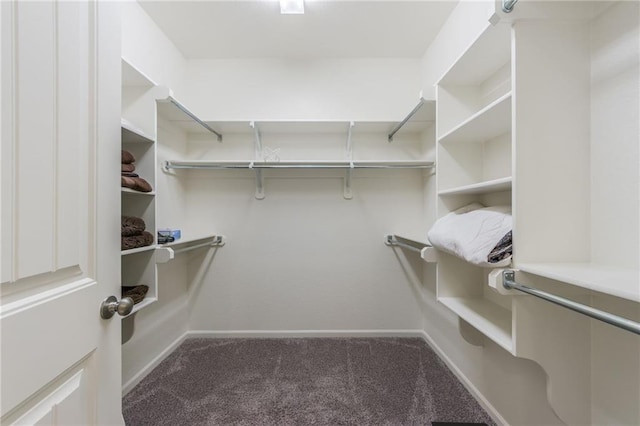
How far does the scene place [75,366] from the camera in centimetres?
53

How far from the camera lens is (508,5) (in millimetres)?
758

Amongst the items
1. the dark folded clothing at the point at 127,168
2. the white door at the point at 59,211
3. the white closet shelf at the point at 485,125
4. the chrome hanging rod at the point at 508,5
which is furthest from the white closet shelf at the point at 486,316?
the dark folded clothing at the point at 127,168

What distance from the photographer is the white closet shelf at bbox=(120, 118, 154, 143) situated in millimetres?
1121

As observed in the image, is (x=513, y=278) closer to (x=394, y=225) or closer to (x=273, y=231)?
(x=394, y=225)

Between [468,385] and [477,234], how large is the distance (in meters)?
1.06

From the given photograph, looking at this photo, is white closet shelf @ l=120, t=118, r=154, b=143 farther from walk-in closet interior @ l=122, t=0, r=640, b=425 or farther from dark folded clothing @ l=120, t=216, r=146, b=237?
dark folded clothing @ l=120, t=216, r=146, b=237

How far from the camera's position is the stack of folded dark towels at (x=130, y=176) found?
1.14m

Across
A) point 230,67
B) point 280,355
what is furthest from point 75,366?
point 230,67

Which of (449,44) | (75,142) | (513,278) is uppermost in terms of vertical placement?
(449,44)

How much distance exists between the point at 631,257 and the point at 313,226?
5.28 feet

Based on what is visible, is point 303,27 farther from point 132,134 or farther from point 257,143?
point 132,134

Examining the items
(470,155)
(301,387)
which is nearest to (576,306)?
(470,155)

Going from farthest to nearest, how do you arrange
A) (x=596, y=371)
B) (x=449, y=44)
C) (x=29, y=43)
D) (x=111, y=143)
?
(x=449, y=44) < (x=596, y=371) < (x=111, y=143) < (x=29, y=43)

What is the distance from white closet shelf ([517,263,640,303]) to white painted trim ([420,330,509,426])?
0.93 m
